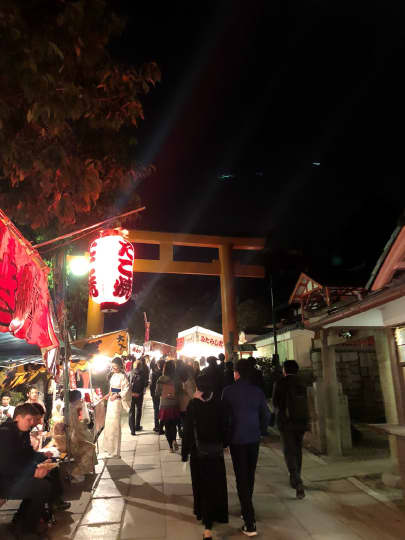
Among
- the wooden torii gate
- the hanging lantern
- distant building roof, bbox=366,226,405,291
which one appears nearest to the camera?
distant building roof, bbox=366,226,405,291

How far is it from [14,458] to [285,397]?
13.1 ft

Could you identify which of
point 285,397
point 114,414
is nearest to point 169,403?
point 114,414

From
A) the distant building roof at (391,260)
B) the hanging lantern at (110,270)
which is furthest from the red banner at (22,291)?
the distant building roof at (391,260)

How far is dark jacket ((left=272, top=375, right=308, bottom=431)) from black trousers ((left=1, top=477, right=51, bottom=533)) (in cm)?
357

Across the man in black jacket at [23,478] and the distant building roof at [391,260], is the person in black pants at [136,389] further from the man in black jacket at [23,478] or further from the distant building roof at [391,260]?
the distant building roof at [391,260]

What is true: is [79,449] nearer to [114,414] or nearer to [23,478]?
[114,414]

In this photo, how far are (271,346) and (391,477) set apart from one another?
678 inches

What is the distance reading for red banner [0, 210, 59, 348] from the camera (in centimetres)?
407

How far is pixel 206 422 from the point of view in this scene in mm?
4914

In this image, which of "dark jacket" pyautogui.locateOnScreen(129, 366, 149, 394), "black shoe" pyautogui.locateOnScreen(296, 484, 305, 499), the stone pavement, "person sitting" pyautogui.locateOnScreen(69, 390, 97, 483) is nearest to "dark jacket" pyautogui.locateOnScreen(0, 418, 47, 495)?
the stone pavement

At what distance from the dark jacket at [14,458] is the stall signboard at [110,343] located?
21.7 ft

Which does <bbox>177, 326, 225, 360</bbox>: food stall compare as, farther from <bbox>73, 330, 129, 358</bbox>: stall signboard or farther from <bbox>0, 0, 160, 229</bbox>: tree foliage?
<bbox>0, 0, 160, 229</bbox>: tree foliage

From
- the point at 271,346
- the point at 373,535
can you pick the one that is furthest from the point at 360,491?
the point at 271,346

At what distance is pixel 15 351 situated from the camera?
6.15 m
